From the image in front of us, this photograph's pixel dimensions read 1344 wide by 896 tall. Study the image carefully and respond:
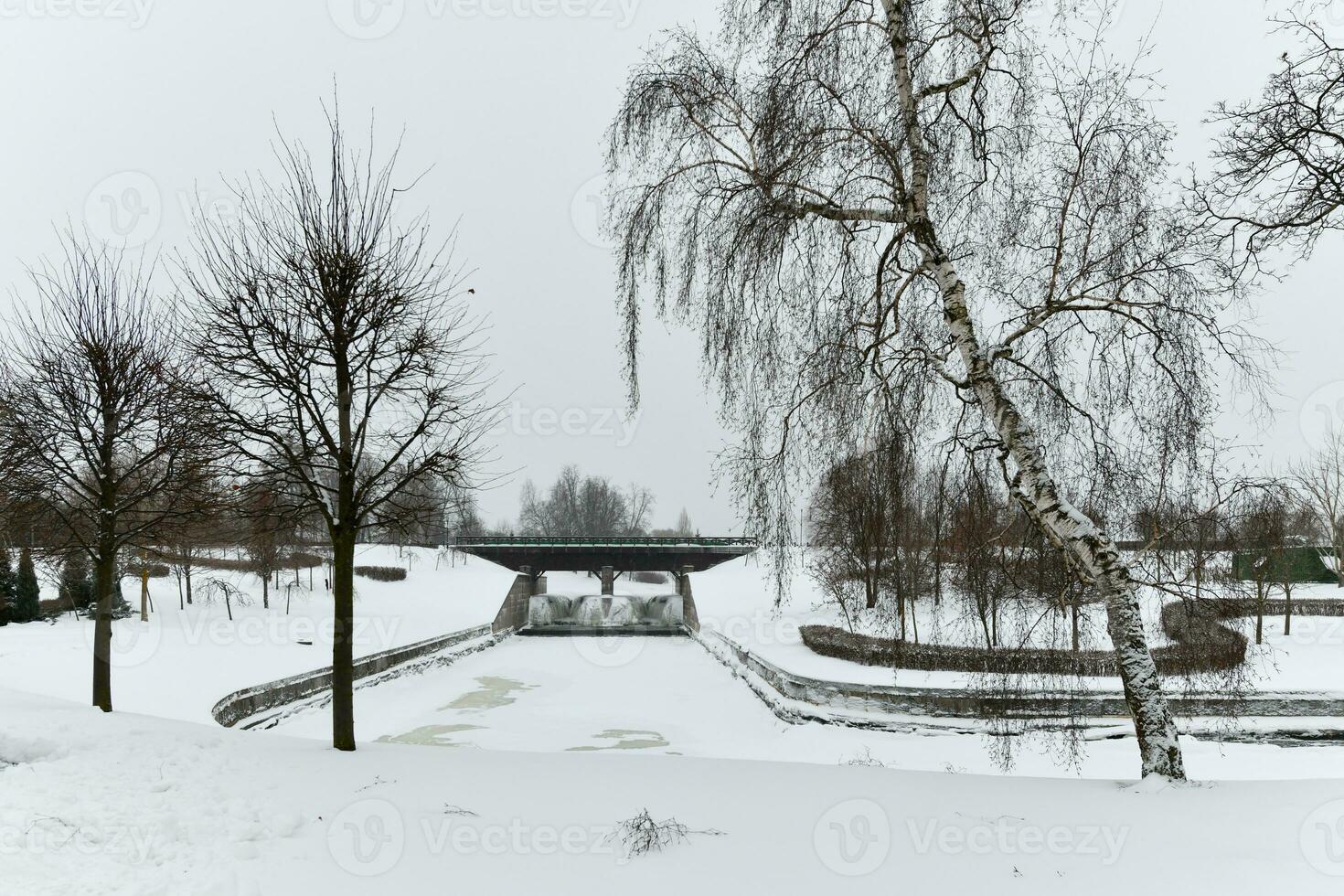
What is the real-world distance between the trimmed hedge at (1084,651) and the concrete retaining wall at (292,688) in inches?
490

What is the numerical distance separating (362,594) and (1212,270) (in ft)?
145

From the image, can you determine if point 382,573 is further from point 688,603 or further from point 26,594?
point 26,594

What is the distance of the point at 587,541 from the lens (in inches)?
2104

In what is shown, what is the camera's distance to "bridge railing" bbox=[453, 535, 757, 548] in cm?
5178

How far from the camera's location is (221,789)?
7.12 m

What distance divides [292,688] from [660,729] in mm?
8292

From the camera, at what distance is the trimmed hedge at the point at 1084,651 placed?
8.16m

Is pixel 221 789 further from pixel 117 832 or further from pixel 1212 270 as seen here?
pixel 1212 270

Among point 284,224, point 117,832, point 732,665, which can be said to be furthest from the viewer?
point 732,665

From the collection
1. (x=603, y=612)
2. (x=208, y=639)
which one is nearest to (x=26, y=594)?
(x=208, y=639)

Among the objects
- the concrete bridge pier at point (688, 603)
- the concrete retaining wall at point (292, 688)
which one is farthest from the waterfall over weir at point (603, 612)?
the concrete retaining wall at point (292, 688)

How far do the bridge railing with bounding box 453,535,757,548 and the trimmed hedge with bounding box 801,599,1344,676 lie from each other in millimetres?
22478

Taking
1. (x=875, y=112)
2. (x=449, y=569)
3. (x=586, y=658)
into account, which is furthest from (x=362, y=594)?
(x=875, y=112)

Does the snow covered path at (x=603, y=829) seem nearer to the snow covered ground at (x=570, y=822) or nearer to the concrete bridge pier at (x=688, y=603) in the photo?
the snow covered ground at (x=570, y=822)
